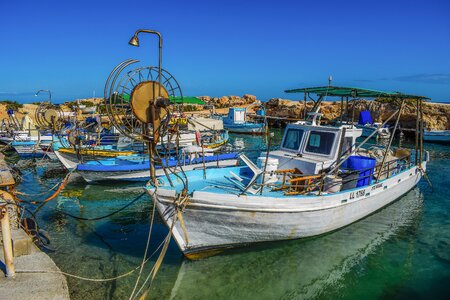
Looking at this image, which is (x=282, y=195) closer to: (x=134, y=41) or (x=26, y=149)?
(x=134, y=41)

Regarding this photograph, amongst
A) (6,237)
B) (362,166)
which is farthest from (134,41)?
(362,166)

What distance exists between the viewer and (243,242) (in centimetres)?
885

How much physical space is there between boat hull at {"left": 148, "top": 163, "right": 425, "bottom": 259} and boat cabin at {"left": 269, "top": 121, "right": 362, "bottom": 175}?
4.27ft

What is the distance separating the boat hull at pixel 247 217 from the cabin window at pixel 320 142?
161 centimetres

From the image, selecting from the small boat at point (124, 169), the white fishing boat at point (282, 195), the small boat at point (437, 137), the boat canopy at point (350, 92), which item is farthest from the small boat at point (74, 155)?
the small boat at point (437, 137)

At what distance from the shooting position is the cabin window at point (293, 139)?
1131cm

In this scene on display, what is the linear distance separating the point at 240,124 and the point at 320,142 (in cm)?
Answer: 2902

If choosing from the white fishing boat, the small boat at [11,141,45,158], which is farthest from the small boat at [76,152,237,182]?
the small boat at [11,141,45,158]

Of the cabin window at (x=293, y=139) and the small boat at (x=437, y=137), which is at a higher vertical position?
the cabin window at (x=293, y=139)

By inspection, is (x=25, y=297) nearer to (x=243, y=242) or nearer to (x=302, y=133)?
(x=243, y=242)

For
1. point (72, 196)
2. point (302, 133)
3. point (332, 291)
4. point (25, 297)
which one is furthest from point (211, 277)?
point (72, 196)

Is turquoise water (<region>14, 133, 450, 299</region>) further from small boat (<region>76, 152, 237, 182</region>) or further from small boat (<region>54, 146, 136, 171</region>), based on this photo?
small boat (<region>54, 146, 136, 171</region>)

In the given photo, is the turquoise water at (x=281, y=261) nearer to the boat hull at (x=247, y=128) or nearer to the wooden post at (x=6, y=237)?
the wooden post at (x=6, y=237)

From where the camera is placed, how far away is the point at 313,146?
A: 430 inches
